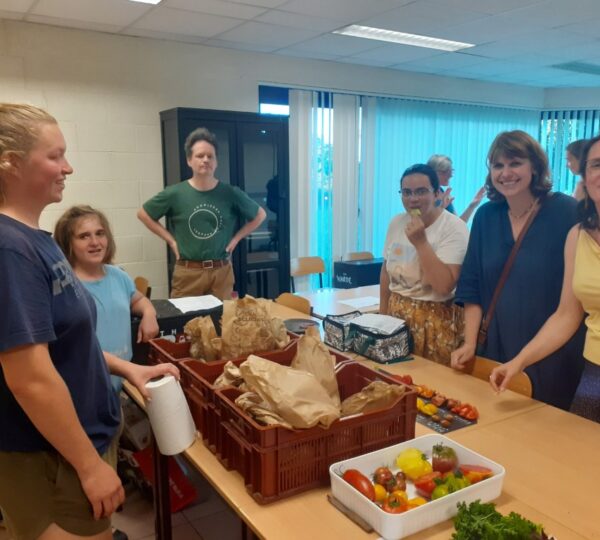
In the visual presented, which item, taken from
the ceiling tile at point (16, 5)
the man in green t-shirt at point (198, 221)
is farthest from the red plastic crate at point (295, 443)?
the ceiling tile at point (16, 5)

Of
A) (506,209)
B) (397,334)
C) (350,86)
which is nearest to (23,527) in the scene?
(397,334)

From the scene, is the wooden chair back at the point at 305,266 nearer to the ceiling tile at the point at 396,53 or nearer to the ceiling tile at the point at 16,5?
the ceiling tile at the point at 396,53

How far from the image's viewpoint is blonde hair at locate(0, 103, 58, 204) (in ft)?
3.65

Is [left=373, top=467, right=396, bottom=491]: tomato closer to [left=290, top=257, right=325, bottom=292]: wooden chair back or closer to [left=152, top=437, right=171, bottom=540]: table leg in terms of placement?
[left=152, top=437, right=171, bottom=540]: table leg

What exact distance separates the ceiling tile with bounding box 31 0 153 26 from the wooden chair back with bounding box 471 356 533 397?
279cm

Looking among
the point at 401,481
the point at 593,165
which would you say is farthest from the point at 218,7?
the point at 401,481

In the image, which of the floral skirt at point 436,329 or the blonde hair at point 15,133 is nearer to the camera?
the blonde hair at point 15,133

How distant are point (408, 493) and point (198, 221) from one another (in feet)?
8.40

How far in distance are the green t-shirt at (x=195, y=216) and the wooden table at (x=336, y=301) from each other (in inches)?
28.6

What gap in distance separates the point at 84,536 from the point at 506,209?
72.1 inches

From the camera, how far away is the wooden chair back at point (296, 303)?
9.98ft

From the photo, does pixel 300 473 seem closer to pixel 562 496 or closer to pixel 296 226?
pixel 562 496

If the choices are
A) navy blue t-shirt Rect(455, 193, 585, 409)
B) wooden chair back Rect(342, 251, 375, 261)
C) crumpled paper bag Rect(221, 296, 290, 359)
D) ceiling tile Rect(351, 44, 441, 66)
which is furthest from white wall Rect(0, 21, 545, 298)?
navy blue t-shirt Rect(455, 193, 585, 409)

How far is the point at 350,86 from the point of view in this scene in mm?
5117
